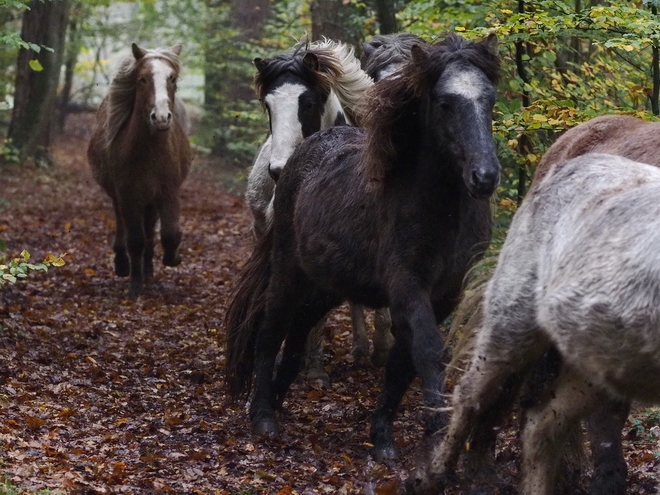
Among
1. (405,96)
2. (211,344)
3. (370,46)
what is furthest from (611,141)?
(211,344)

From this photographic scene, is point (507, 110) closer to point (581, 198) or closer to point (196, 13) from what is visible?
point (581, 198)

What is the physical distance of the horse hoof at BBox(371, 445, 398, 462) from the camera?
5822mm

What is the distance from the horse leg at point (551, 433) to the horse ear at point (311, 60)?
4174mm

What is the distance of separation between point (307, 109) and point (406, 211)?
100.0 inches

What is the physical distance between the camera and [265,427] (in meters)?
6.48

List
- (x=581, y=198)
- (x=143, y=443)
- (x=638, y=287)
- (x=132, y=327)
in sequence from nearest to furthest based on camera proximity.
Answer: (x=638, y=287), (x=581, y=198), (x=143, y=443), (x=132, y=327)

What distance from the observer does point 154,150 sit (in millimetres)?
11102

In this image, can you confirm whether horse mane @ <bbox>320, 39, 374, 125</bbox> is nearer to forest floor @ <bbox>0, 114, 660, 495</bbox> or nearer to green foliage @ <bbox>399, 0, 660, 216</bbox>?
green foliage @ <bbox>399, 0, 660, 216</bbox>

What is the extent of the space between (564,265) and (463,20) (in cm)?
517

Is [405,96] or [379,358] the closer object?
[405,96]

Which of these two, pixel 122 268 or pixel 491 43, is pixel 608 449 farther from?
pixel 122 268

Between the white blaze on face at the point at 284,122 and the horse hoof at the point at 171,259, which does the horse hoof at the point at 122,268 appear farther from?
the white blaze on face at the point at 284,122

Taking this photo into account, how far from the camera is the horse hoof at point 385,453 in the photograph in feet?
19.1

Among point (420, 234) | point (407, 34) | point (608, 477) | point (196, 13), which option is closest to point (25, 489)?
point (420, 234)
